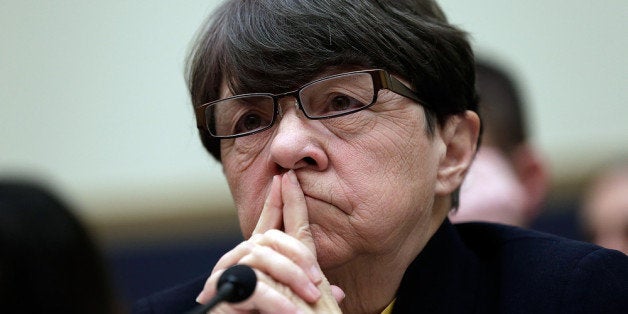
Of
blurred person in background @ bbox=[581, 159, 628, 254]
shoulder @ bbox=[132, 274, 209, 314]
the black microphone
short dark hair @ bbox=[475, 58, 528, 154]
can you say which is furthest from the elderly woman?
short dark hair @ bbox=[475, 58, 528, 154]

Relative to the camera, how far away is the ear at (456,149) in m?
2.38

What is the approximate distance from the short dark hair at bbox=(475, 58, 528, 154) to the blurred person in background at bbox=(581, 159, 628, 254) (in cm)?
35

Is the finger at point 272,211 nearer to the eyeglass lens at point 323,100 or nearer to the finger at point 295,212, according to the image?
the finger at point 295,212

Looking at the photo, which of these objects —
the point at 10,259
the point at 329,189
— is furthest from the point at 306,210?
the point at 10,259

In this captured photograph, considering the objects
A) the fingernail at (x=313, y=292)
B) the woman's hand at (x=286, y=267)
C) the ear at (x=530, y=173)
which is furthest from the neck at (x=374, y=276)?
the ear at (x=530, y=173)

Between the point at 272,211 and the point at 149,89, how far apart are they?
3239 mm

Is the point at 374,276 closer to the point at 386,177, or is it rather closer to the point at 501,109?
the point at 386,177

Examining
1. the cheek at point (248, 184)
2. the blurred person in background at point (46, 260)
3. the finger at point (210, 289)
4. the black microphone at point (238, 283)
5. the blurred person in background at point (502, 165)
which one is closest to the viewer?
the blurred person in background at point (46, 260)

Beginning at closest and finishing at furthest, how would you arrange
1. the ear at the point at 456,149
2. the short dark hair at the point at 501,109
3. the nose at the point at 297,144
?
the nose at the point at 297,144
the ear at the point at 456,149
the short dark hair at the point at 501,109

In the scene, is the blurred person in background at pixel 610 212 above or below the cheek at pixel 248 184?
below

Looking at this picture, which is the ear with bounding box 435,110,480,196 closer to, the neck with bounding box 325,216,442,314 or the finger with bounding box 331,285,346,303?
the neck with bounding box 325,216,442,314

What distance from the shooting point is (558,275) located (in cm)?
228

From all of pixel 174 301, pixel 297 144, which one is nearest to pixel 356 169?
pixel 297 144

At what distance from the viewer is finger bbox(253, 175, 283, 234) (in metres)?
2.19
